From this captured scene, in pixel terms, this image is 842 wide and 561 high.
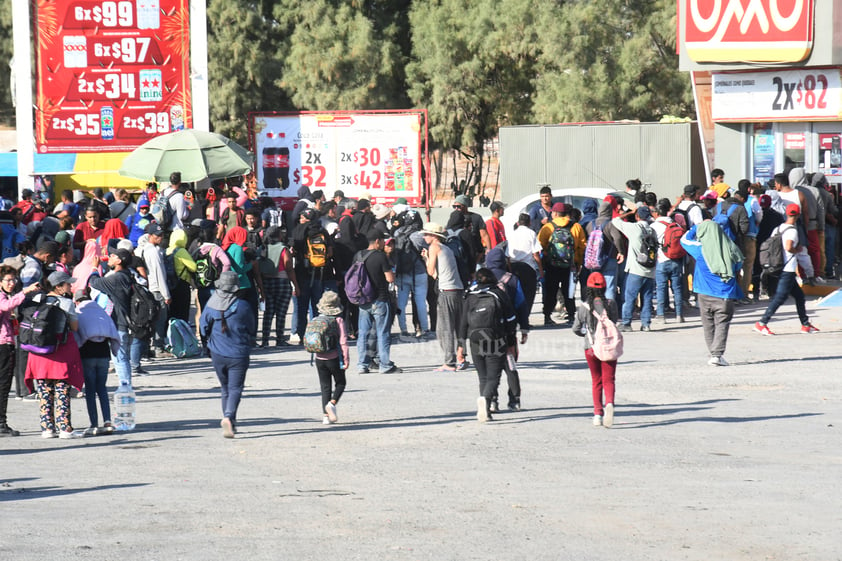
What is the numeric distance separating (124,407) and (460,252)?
5.76 meters

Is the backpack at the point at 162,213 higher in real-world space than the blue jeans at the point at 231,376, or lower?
higher

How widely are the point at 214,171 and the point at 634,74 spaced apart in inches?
841

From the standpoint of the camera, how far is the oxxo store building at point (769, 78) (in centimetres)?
2389

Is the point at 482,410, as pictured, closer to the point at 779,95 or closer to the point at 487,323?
the point at 487,323

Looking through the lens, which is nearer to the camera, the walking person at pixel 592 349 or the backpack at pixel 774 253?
the walking person at pixel 592 349

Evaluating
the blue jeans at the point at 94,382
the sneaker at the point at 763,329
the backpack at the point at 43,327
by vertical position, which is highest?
the backpack at the point at 43,327

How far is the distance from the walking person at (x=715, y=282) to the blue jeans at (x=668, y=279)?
2.97m

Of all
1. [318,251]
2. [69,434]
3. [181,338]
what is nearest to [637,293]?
[318,251]

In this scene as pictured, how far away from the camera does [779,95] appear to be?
81.7ft

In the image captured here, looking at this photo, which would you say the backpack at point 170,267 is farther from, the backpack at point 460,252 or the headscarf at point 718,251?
the headscarf at point 718,251

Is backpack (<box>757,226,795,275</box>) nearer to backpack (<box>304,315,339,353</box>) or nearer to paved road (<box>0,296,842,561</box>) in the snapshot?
paved road (<box>0,296,842,561</box>)

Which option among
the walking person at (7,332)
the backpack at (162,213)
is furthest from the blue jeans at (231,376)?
the backpack at (162,213)

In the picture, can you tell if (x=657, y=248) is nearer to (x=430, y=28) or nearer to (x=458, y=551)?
A: (x=458, y=551)

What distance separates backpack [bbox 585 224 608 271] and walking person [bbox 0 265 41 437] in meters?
8.48
